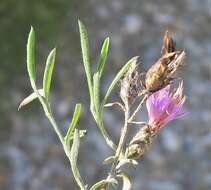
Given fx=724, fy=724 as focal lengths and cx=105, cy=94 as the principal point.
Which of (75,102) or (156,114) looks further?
(75,102)

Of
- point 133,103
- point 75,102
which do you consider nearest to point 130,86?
point 133,103

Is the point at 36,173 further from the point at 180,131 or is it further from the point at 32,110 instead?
the point at 180,131

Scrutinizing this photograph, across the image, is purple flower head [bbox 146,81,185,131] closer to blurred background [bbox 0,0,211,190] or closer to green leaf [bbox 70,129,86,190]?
green leaf [bbox 70,129,86,190]

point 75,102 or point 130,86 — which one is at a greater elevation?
point 130,86

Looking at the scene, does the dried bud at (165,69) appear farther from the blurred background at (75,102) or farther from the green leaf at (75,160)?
Result: the blurred background at (75,102)

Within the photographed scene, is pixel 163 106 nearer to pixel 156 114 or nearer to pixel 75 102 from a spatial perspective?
pixel 156 114

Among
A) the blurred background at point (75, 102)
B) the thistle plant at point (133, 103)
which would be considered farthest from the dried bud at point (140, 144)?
the blurred background at point (75, 102)
